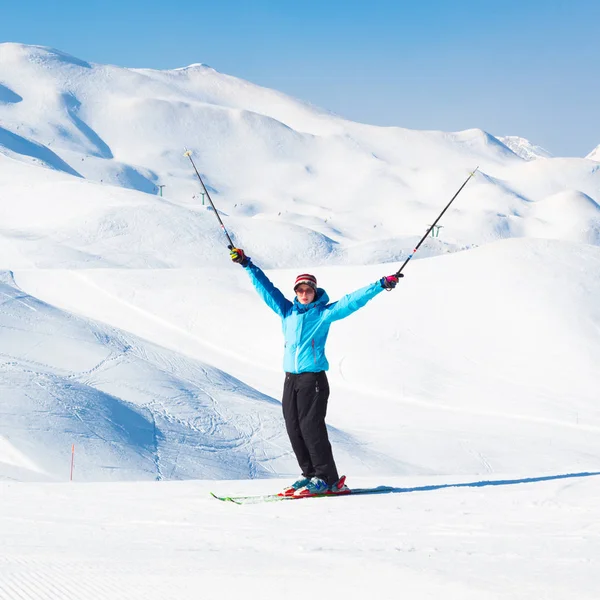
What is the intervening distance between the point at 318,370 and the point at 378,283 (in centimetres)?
75

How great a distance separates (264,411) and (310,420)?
10.5 metres

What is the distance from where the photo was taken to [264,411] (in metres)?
16.9

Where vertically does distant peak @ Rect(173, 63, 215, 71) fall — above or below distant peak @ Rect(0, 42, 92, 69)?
above

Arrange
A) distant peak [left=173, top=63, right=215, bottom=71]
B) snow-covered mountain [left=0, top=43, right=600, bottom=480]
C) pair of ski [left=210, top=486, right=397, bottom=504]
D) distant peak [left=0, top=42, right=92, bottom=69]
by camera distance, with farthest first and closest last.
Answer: distant peak [left=173, top=63, right=215, bottom=71] < distant peak [left=0, top=42, right=92, bottom=69] < snow-covered mountain [left=0, top=43, right=600, bottom=480] < pair of ski [left=210, top=486, right=397, bottom=504]

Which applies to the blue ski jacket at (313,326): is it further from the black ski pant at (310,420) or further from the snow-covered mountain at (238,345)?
the snow-covered mountain at (238,345)

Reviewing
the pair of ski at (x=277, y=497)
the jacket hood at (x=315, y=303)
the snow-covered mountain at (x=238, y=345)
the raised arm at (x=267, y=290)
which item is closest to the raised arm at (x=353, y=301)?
the jacket hood at (x=315, y=303)

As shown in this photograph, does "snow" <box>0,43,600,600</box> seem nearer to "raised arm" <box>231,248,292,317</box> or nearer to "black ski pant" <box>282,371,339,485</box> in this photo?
"black ski pant" <box>282,371,339,485</box>

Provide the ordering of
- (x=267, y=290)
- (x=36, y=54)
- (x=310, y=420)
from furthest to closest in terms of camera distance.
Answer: (x=36, y=54), (x=267, y=290), (x=310, y=420)

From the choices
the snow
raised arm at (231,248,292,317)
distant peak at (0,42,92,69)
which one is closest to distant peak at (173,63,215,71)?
distant peak at (0,42,92,69)

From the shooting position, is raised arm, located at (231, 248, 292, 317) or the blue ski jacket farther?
raised arm, located at (231, 248, 292, 317)

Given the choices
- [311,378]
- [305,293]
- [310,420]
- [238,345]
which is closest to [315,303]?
[305,293]

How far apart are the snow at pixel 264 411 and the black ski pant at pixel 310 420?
40 centimetres

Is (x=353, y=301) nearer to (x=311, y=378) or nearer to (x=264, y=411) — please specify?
(x=311, y=378)

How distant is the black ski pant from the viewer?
6559 mm
